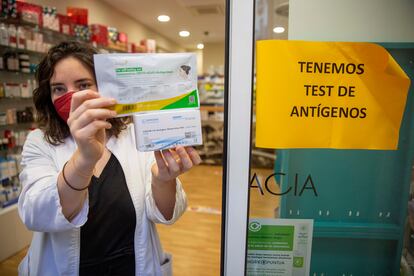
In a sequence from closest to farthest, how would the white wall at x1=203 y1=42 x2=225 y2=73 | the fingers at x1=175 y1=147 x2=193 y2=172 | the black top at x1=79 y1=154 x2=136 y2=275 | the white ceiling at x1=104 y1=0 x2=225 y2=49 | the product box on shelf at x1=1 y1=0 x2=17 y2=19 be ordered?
1. the fingers at x1=175 y1=147 x2=193 y2=172
2. the black top at x1=79 y1=154 x2=136 y2=275
3. the product box on shelf at x1=1 y1=0 x2=17 y2=19
4. the white ceiling at x1=104 y1=0 x2=225 y2=49
5. the white wall at x1=203 y1=42 x2=225 y2=73

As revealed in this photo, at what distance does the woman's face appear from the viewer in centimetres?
85

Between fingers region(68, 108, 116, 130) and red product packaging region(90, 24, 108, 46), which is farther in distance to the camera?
red product packaging region(90, 24, 108, 46)

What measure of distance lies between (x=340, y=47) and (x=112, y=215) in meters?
0.85

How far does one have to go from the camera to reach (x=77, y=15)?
367 centimetres

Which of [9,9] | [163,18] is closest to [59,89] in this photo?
[9,9]

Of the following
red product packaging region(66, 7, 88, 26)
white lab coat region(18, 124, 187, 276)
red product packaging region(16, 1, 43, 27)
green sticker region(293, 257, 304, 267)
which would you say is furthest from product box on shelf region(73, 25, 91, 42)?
green sticker region(293, 257, 304, 267)

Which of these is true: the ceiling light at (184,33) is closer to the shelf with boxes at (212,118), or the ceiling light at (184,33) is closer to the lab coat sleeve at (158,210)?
the shelf with boxes at (212,118)

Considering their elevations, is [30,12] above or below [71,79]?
above

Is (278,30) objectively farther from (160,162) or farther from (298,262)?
(298,262)

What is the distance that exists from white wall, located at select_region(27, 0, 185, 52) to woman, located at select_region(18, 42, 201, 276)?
283 centimetres

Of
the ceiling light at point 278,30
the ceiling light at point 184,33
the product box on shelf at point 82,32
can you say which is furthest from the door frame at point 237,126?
the ceiling light at point 184,33

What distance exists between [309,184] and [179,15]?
515cm

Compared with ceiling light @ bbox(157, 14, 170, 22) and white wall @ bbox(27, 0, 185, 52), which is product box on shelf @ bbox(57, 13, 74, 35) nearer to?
white wall @ bbox(27, 0, 185, 52)

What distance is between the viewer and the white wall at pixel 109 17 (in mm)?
3654
